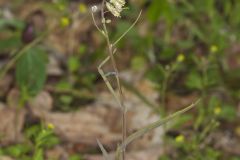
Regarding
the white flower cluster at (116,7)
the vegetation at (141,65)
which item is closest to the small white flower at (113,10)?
the white flower cluster at (116,7)

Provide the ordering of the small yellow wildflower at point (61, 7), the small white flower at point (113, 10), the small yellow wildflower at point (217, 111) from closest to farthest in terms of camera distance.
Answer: the small white flower at point (113, 10) → the small yellow wildflower at point (217, 111) → the small yellow wildflower at point (61, 7)

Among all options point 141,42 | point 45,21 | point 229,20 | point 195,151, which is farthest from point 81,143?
point 229,20

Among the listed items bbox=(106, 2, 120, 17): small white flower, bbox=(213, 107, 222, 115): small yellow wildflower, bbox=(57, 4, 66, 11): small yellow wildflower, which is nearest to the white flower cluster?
bbox=(106, 2, 120, 17): small white flower

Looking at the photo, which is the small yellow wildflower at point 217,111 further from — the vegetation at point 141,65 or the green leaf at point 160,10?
the green leaf at point 160,10

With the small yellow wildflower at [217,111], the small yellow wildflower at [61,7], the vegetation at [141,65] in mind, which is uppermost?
the small yellow wildflower at [61,7]

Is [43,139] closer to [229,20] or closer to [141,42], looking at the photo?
[141,42]

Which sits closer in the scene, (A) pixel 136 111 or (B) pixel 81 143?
(B) pixel 81 143

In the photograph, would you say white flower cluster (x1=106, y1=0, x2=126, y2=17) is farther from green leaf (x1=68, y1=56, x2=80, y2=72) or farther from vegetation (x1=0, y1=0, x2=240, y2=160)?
green leaf (x1=68, y1=56, x2=80, y2=72)

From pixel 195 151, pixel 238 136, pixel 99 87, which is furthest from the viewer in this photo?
pixel 99 87

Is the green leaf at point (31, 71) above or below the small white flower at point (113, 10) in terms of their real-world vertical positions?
above
